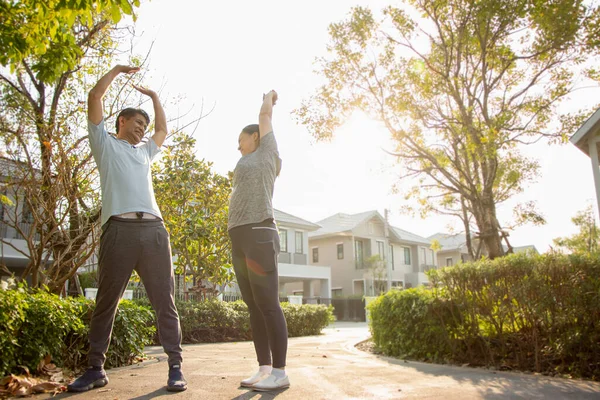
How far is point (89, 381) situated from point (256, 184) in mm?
1701

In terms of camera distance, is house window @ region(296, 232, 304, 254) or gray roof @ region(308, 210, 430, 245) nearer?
house window @ region(296, 232, 304, 254)

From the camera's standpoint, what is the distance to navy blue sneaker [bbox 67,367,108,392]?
10.2ft

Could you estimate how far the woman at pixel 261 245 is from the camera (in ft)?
10.7

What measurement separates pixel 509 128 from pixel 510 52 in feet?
7.93

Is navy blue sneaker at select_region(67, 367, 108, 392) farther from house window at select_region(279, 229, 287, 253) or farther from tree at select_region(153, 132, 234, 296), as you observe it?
house window at select_region(279, 229, 287, 253)

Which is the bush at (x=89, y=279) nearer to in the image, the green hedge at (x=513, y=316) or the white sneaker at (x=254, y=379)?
the green hedge at (x=513, y=316)

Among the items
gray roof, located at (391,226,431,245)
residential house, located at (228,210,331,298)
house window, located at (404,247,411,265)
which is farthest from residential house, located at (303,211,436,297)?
residential house, located at (228,210,331,298)

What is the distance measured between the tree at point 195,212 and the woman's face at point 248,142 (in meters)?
6.98

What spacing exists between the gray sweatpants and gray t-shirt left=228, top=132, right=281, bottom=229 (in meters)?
0.53

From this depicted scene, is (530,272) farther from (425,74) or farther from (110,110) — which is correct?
(425,74)

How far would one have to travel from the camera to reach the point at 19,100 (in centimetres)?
851

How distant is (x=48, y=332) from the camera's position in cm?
377

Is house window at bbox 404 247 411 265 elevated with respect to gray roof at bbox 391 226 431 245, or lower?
lower

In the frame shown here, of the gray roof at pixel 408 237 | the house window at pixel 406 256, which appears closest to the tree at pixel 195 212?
the gray roof at pixel 408 237
